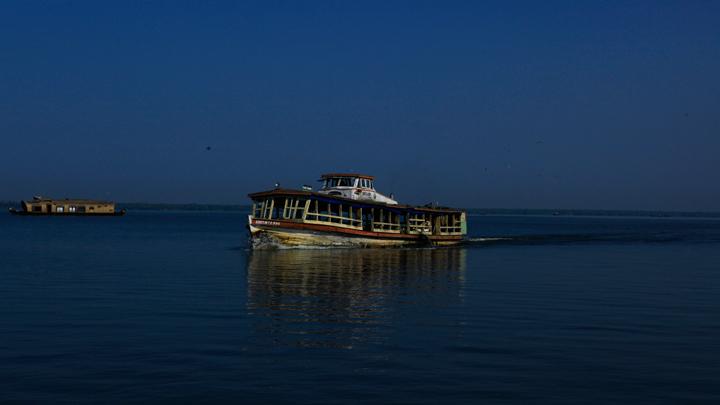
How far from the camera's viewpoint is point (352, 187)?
196ft

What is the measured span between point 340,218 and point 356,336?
36805 mm

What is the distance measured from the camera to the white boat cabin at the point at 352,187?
59.3m

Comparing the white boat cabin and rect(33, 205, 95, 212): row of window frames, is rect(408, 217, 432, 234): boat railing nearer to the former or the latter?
the white boat cabin

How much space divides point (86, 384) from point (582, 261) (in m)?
39.7

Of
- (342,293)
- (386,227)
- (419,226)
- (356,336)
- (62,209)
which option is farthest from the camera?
(62,209)

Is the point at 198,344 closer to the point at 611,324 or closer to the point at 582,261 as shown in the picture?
the point at 611,324

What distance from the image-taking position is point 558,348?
57.5 feet

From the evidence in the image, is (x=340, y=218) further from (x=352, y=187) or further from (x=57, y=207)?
(x=57, y=207)

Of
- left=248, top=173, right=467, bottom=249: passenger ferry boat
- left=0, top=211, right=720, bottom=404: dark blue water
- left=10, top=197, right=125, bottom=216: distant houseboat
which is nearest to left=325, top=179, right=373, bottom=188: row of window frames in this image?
left=248, top=173, right=467, bottom=249: passenger ferry boat

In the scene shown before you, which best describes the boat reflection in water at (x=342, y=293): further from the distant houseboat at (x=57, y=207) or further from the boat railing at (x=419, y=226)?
the distant houseboat at (x=57, y=207)

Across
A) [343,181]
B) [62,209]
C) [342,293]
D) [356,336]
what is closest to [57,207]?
[62,209]

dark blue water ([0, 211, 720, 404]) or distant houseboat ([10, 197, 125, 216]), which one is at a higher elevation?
distant houseboat ([10, 197, 125, 216])

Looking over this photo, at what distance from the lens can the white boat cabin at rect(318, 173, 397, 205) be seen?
5928 centimetres

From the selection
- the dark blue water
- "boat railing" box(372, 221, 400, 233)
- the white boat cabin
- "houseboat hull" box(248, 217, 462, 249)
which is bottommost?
the dark blue water
